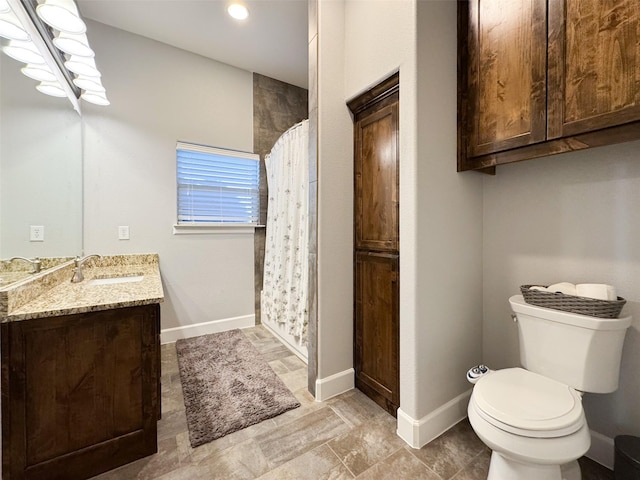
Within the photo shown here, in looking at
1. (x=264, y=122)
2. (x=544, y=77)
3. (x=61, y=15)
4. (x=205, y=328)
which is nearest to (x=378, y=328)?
(x=544, y=77)

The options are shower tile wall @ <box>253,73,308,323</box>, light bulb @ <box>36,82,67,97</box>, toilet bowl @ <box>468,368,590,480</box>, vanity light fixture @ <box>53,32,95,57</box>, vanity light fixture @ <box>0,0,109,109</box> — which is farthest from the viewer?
shower tile wall @ <box>253,73,308,323</box>

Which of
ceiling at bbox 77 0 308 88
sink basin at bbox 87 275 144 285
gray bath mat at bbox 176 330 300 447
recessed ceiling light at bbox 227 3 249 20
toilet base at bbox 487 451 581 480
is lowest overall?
gray bath mat at bbox 176 330 300 447

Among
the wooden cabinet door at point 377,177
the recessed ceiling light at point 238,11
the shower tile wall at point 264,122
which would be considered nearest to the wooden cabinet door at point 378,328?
the wooden cabinet door at point 377,177

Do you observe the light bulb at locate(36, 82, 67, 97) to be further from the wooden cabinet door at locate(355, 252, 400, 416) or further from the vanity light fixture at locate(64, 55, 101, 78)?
the wooden cabinet door at locate(355, 252, 400, 416)

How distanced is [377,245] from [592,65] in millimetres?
1219

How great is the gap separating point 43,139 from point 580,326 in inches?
127

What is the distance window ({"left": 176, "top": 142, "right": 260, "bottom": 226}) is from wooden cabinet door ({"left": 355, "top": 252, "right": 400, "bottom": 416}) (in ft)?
5.63

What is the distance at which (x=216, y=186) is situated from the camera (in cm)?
285

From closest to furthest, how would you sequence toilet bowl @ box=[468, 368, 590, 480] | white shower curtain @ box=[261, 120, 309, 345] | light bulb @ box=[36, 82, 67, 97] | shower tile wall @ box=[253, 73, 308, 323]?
1. toilet bowl @ box=[468, 368, 590, 480]
2. light bulb @ box=[36, 82, 67, 97]
3. white shower curtain @ box=[261, 120, 309, 345]
4. shower tile wall @ box=[253, 73, 308, 323]

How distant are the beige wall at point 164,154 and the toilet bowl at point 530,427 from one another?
2503mm

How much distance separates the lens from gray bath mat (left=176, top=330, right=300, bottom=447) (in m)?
1.54

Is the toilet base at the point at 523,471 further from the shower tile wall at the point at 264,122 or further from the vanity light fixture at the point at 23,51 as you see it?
the vanity light fixture at the point at 23,51

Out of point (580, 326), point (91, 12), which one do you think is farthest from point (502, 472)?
point (91, 12)

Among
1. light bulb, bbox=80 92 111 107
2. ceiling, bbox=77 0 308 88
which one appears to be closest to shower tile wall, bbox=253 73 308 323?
ceiling, bbox=77 0 308 88
